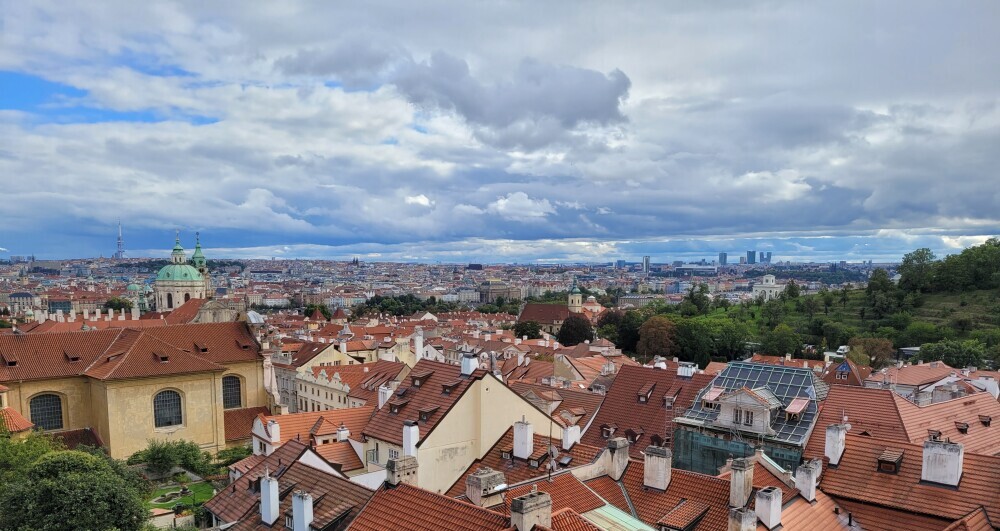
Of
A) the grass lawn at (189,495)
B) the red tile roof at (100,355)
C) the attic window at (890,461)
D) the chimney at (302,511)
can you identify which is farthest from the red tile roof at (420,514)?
the red tile roof at (100,355)

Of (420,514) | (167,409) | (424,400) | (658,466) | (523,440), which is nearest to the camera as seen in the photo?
(420,514)

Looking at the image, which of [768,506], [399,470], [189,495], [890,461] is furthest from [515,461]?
[189,495]

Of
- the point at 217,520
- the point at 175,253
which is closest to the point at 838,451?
the point at 217,520

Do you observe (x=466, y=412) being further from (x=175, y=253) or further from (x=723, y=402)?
(x=175, y=253)

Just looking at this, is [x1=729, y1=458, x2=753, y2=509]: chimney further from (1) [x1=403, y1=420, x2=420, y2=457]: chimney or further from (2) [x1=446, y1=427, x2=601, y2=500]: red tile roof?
(1) [x1=403, y1=420, x2=420, y2=457]: chimney

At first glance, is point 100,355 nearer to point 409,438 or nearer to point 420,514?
point 409,438

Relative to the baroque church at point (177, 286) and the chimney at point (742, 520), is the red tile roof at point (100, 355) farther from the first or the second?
the baroque church at point (177, 286)

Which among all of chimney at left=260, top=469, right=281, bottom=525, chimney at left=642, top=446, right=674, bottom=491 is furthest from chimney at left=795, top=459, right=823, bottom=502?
chimney at left=260, top=469, right=281, bottom=525
